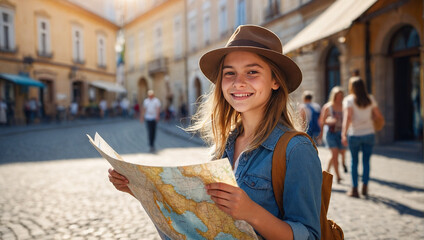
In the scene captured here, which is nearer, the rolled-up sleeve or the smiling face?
the rolled-up sleeve

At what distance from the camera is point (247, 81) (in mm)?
1588

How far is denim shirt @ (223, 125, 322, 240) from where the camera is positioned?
1.30 metres

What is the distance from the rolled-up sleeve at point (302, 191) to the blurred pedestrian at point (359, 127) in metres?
4.18

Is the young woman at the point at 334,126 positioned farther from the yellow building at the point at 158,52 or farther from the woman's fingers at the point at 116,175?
the yellow building at the point at 158,52

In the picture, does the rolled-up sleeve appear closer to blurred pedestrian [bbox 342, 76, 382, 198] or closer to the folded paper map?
the folded paper map

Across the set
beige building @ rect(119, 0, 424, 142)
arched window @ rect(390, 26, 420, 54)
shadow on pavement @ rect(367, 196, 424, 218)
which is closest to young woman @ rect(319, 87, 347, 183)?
shadow on pavement @ rect(367, 196, 424, 218)

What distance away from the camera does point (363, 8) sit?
6590 millimetres

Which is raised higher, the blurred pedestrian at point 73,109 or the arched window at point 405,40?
the arched window at point 405,40

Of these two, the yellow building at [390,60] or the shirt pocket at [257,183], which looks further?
the yellow building at [390,60]

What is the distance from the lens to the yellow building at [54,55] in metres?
21.6

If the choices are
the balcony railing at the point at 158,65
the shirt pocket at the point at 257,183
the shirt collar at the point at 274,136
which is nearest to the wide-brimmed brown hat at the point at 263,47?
the shirt collar at the point at 274,136

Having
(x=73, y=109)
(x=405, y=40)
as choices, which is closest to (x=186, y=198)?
(x=405, y=40)

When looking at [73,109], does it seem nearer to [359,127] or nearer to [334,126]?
[334,126]

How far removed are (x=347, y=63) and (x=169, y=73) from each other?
21.6 meters
